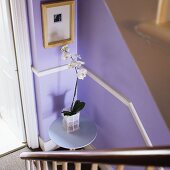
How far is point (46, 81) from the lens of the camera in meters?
2.56

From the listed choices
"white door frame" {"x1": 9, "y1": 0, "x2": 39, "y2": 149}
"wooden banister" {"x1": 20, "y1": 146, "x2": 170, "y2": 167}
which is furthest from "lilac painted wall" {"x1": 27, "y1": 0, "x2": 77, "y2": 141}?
"wooden banister" {"x1": 20, "y1": 146, "x2": 170, "y2": 167}

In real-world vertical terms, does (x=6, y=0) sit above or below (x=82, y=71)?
above

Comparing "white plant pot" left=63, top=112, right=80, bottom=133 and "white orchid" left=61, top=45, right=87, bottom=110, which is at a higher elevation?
"white orchid" left=61, top=45, right=87, bottom=110

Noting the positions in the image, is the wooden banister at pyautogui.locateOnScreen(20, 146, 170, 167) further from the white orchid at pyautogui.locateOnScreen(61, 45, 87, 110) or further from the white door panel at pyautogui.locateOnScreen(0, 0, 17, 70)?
the white door panel at pyautogui.locateOnScreen(0, 0, 17, 70)

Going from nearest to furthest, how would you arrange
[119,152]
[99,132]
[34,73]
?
1. [119,152]
2. [34,73]
3. [99,132]

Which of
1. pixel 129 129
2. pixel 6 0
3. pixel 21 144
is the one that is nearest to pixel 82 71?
pixel 129 129

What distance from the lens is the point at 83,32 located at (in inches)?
98.0

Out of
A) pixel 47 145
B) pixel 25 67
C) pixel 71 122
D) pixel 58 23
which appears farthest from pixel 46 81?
pixel 47 145

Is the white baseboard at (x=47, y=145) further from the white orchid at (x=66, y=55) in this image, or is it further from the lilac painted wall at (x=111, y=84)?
the white orchid at (x=66, y=55)

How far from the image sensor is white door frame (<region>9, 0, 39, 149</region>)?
2240 mm

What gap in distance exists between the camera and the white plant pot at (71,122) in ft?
8.23

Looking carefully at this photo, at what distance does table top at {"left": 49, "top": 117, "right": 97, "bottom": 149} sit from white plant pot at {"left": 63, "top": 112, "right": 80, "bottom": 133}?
0.04m

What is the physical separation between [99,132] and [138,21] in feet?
6.70

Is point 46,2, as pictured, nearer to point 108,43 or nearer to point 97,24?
point 97,24
